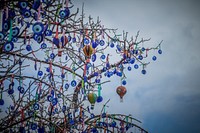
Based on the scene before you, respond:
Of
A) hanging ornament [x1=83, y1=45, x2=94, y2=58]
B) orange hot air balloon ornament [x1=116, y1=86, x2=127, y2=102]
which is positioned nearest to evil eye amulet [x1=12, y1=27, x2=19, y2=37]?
hanging ornament [x1=83, y1=45, x2=94, y2=58]

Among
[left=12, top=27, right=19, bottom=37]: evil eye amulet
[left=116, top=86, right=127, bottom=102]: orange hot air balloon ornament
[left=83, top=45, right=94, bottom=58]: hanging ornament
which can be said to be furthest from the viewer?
[left=116, top=86, right=127, bottom=102]: orange hot air balloon ornament

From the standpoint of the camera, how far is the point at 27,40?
12.8ft

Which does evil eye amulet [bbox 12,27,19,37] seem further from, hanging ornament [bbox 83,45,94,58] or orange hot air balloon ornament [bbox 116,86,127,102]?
orange hot air balloon ornament [bbox 116,86,127,102]

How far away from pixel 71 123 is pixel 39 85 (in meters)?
1.32

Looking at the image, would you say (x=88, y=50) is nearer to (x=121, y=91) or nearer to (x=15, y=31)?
(x=15, y=31)

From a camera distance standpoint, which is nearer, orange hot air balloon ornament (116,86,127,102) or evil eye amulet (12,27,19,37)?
evil eye amulet (12,27,19,37)

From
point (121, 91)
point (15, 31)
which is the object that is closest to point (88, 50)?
point (15, 31)

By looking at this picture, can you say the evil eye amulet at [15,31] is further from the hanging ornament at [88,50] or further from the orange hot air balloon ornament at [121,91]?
the orange hot air balloon ornament at [121,91]

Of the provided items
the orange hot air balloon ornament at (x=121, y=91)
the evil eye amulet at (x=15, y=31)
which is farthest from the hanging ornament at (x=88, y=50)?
the orange hot air balloon ornament at (x=121, y=91)

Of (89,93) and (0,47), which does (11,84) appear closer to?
(0,47)

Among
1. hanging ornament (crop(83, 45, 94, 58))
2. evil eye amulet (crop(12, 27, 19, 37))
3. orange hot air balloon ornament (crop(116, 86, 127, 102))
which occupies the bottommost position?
orange hot air balloon ornament (crop(116, 86, 127, 102))

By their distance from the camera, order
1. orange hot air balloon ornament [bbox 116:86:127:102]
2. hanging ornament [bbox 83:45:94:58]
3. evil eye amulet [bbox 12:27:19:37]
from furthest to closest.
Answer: orange hot air balloon ornament [bbox 116:86:127:102], hanging ornament [bbox 83:45:94:58], evil eye amulet [bbox 12:27:19:37]

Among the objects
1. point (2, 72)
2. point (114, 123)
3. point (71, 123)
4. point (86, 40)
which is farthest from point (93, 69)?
point (2, 72)

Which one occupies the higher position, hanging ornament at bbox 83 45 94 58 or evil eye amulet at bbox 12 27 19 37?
hanging ornament at bbox 83 45 94 58
